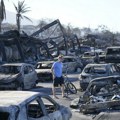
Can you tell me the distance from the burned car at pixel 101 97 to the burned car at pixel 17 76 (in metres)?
6.98

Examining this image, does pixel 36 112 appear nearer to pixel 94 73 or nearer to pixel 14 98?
pixel 14 98

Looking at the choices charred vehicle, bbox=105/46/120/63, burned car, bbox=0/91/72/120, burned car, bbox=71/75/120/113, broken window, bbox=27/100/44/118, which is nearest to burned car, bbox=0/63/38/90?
burned car, bbox=71/75/120/113

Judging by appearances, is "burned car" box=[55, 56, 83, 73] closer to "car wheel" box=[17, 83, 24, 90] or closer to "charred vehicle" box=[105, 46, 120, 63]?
"charred vehicle" box=[105, 46, 120, 63]

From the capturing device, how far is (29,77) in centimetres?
2248

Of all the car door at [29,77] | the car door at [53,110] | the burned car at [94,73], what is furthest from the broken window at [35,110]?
the car door at [29,77]

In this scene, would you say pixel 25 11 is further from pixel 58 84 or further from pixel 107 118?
pixel 107 118

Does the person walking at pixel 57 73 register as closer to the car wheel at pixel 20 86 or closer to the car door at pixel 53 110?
the car wheel at pixel 20 86

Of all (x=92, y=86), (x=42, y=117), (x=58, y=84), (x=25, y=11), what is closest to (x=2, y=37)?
(x=58, y=84)

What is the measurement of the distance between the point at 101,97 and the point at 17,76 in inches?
326

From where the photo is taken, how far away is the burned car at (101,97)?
42.9ft

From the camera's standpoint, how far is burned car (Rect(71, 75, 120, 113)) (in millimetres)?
13062

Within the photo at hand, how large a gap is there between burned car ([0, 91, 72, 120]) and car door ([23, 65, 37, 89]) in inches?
475

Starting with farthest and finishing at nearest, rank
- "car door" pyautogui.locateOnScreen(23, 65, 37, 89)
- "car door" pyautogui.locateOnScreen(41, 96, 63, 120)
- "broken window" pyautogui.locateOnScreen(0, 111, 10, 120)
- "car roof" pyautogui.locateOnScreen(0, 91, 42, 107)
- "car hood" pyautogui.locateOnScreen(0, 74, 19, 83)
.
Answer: "car door" pyautogui.locateOnScreen(23, 65, 37, 89) → "car hood" pyautogui.locateOnScreen(0, 74, 19, 83) → "car door" pyautogui.locateOnScreen(41, 96, 63, 120) → "car roof" pyautogui.locateOnScreen(0, 91, 42, 107) → "broken window" pyautogui.locateOnScreen(0, 111, 10, 120)

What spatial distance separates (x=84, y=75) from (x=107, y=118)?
30.3ft
